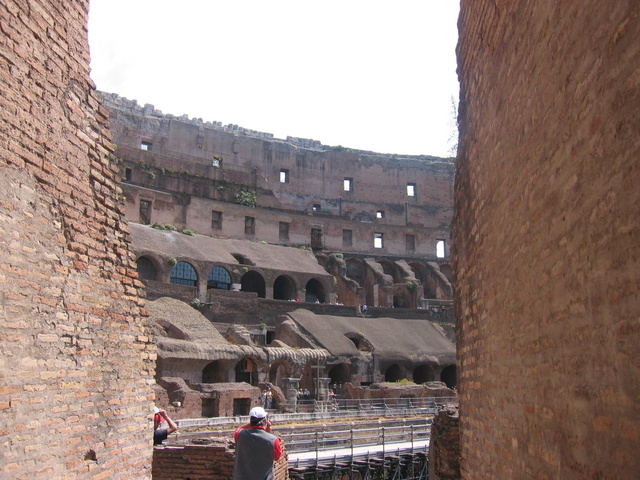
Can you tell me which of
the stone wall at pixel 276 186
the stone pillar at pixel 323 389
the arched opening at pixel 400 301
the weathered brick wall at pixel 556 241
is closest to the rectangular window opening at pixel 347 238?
the stone wall at pixel 276 186

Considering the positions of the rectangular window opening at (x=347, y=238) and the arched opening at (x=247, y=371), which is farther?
the rectangular window opening at (x=347, y=238)

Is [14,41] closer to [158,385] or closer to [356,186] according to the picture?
[158,385]

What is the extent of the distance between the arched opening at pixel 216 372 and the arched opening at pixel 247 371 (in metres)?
1.22

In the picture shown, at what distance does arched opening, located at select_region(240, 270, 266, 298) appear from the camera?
137ft

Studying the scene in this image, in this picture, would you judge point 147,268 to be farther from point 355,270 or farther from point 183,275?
point 355,270

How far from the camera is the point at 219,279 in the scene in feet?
124

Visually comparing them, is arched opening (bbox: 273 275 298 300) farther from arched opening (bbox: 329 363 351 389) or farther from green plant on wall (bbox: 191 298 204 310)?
arched opening (bbox: 329 363 351 389)

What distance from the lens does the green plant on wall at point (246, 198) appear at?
165 feet

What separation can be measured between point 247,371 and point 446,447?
59.2 ft

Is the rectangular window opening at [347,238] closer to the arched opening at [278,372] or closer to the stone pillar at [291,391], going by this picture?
the arched opening at [278,372]

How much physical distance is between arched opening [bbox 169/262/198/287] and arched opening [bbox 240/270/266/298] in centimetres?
621

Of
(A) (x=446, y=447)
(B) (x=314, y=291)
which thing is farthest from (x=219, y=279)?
(A) (x=446, y=447)

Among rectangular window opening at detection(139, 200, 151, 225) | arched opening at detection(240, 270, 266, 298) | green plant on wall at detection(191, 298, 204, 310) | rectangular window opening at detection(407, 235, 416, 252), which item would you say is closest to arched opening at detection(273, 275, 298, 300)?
arched opening at detection(240, 270, 266, 298)

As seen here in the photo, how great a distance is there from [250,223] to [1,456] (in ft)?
142
